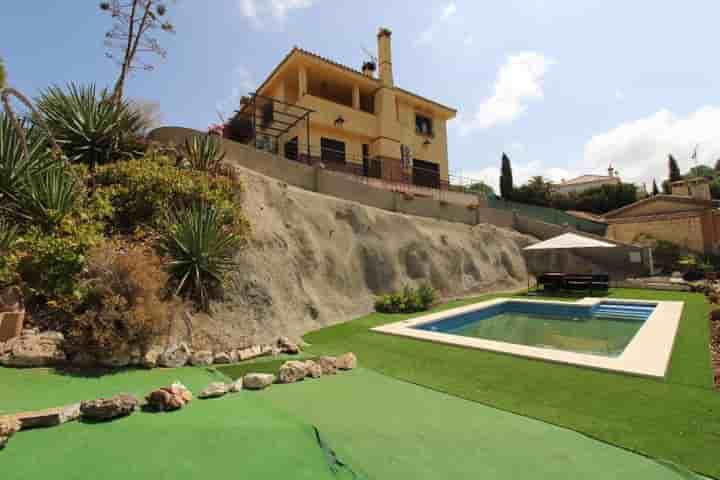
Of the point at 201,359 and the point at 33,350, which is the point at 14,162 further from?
the point at 201,359

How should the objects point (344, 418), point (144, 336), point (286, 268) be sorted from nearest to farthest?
point (344, 418) < point (144, 336) < point (286, 268)

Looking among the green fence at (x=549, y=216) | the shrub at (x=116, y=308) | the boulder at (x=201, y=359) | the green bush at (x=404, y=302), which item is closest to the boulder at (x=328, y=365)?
the boulder at (x=201, y=359)

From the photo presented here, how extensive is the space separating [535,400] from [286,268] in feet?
24.3

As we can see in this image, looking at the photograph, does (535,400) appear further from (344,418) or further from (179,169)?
(179,169)

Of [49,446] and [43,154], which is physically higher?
[43,154]

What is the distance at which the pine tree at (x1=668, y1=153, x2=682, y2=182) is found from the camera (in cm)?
4656

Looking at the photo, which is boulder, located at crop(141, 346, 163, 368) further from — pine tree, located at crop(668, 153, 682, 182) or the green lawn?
pine tree, located at crop(668, 153, 682, 182)

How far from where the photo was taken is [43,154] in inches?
333

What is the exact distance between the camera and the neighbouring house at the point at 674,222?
21.0 m

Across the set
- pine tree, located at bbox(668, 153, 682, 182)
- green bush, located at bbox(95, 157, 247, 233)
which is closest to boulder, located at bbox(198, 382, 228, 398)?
green bush, located at bbox(95, 157, 247, 233)

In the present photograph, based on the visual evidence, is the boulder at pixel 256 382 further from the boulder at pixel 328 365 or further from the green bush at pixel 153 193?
the green bush at pixel 153 193

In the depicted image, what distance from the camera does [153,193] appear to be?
29.4 feet

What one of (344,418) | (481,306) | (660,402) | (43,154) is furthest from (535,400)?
(43,154)

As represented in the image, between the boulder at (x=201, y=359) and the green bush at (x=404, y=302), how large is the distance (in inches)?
271
